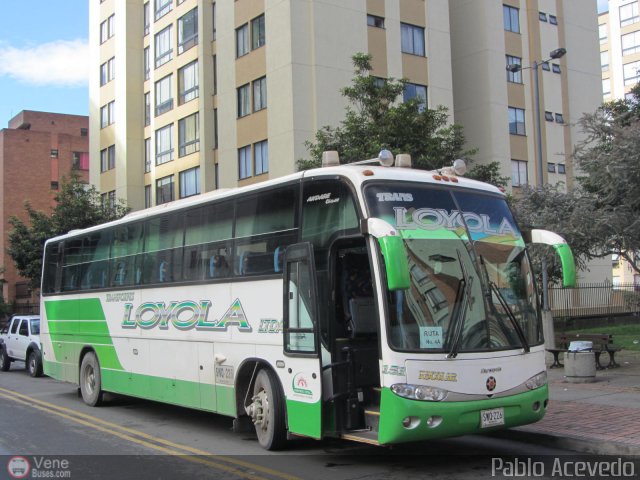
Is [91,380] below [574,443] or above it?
above

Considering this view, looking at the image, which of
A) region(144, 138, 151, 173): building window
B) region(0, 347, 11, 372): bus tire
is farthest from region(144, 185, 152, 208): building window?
region(0, 347, 11, 372): bus tire

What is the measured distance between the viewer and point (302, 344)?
26.1 ft

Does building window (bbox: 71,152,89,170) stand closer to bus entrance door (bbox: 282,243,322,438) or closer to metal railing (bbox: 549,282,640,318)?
metal railing (bbox: 549,282,640,318)

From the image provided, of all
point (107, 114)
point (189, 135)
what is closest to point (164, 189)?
point (189, 135)

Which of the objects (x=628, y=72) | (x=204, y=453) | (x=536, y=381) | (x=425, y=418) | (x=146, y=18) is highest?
(x=628, y=72)

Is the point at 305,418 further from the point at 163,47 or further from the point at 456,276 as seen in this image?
the point at 163,47

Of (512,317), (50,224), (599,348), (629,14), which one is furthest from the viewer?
(629,14)

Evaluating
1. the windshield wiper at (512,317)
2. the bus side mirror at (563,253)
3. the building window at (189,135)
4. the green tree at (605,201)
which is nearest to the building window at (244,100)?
the building window at (189,135)

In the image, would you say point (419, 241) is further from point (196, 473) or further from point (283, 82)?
point (283, 82)

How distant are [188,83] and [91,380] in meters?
26.3

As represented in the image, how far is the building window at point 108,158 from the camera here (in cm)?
4366

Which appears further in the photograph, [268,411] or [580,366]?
[580,366]

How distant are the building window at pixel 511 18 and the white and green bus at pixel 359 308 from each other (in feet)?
103

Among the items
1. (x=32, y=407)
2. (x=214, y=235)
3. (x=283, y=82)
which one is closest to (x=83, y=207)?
(x=283, y=82)
